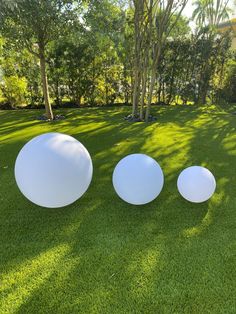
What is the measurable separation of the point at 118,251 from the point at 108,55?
31.7 ft

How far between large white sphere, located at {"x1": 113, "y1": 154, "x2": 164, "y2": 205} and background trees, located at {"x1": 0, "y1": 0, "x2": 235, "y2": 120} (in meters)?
5.38

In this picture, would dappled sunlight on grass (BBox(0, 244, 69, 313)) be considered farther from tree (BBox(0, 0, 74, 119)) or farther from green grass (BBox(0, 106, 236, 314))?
tree (BBox(0, 0, 74, 119))

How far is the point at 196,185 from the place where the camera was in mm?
3582

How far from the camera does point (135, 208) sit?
372 cm

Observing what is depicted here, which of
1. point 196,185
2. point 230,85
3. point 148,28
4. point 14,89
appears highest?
point 148,28

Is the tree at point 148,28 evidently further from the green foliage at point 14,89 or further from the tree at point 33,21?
the green foliage at point 14,89

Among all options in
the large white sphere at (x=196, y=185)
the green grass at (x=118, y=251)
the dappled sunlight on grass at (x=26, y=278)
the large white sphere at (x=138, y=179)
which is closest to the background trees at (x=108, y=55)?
the green grass at (x=118, y=251)

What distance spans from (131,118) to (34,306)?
7.36 m

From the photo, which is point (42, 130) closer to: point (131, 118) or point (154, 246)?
point (131, 118)

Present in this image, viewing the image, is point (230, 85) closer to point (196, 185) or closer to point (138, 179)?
point (196, 185)

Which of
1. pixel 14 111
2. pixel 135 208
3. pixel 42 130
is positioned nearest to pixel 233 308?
pixel 135 208

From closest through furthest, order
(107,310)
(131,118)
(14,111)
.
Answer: (107,310)
(131,118)
(14,111)

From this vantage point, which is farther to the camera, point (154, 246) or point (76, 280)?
point (154, 246)

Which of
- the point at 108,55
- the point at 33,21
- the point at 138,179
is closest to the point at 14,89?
the point at 33,21
